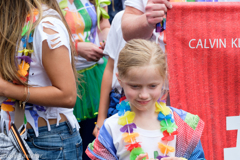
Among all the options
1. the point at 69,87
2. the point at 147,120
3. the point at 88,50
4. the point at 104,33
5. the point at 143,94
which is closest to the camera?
the point at 143,94

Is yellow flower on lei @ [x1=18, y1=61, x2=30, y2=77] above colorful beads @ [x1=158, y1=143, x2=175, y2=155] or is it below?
above

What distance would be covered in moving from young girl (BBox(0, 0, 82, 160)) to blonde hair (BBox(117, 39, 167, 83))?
38 cm

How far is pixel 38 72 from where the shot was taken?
1.75m

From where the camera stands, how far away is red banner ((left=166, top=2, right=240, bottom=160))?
1755 mm

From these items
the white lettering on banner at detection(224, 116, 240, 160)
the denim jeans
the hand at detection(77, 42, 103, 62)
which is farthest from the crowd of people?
the hand at detection(77, 42, 103, 62)

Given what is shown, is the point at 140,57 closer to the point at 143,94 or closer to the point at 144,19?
the point at 143,94

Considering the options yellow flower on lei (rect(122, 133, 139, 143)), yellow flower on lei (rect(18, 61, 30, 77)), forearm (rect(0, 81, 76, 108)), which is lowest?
yellow flower on lei (rect(122, 133, 139, 143))

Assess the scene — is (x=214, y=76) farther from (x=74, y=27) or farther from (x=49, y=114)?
(x=74, y=27)

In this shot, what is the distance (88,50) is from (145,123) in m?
1.19

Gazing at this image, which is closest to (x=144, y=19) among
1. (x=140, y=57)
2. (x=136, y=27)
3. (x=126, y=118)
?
(x=136, y=27)

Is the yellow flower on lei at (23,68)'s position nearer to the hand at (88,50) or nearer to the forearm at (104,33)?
the hand at (88,50)

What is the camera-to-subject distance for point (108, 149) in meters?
1.51

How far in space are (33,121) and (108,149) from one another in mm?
→ 492

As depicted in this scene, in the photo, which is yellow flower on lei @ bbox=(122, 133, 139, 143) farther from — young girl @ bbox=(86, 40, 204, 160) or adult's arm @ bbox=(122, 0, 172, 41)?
adult's arm @ bbox=(122, 0, 172, 41)
